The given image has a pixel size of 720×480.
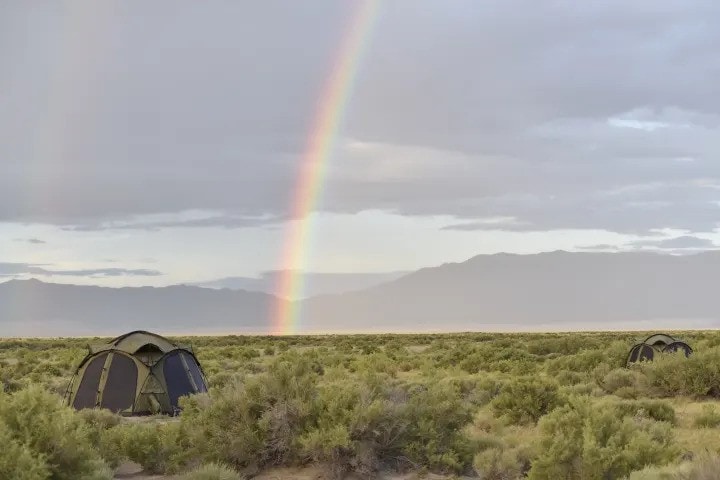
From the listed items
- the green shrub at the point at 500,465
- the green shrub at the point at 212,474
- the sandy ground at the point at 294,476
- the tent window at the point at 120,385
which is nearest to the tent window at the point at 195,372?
the tent window at the point at 120,385

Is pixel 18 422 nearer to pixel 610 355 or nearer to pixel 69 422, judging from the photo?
pixel 69 422

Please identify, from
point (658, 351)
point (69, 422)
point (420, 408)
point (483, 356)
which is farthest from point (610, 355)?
point (69, 422)

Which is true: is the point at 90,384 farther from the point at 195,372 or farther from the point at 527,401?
the point at 527,401

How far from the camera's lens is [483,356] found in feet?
116

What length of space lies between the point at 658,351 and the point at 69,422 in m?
21.1

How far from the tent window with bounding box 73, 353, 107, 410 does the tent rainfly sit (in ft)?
56.9

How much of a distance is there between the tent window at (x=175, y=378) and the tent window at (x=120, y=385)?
A: 0.80 m

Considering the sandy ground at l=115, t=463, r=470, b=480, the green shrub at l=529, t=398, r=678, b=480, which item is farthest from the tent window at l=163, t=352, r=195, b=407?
the green shrub at l=529, t=398, r=678, b=480

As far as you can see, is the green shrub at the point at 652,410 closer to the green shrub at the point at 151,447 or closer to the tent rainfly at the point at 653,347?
the green shrub at the point at 151,447

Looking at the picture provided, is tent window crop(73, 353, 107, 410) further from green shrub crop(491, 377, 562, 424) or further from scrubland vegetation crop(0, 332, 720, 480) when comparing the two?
green shrub crop(491, 377, 562, 424)

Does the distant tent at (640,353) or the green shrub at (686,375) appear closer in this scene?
the green shrub at (686,375)

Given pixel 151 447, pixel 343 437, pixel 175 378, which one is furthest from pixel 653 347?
pixel 151 447

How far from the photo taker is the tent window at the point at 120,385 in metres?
17.3

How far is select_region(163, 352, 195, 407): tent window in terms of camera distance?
58.4 ft
